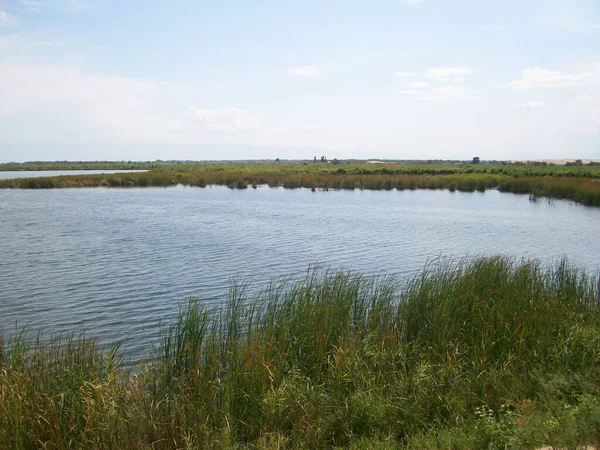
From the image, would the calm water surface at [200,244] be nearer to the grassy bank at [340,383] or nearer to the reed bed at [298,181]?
the grassy bank at [340,383]

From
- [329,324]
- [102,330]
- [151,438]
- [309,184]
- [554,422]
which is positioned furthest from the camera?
[309,184]

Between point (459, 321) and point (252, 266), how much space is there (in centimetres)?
958

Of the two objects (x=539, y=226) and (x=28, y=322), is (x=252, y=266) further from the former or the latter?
(x=539, y=226)

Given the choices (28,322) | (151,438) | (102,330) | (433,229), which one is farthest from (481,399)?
(433,229)

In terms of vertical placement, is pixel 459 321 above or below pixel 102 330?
above

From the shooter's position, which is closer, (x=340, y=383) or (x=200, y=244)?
(x=340, y=383)

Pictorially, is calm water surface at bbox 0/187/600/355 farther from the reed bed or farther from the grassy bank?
the reed bed

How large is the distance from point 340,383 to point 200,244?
1580 cm

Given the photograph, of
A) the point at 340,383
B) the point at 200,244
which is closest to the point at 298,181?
the point at 200,244

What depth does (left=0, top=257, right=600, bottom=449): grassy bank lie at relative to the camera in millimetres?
5957

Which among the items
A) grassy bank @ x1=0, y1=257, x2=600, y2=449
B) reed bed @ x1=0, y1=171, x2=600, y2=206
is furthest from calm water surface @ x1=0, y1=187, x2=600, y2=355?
reed bed @ x1=0, y1=171, x2=600, y2=206

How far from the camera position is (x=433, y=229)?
28.1m

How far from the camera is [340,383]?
24.0 ft

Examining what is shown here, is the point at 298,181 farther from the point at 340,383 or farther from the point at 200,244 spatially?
the point at 340,383
